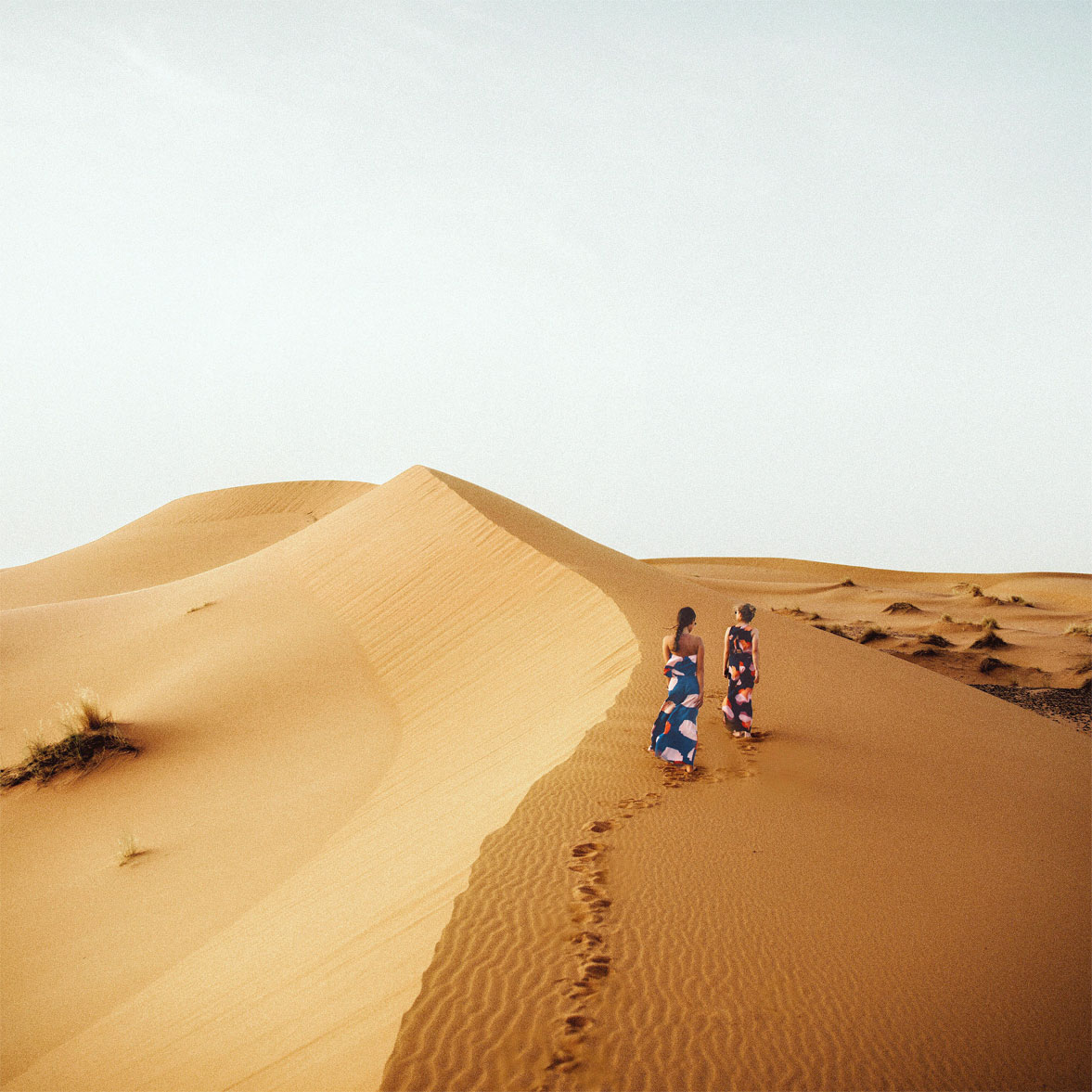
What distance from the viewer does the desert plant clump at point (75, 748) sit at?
872cm

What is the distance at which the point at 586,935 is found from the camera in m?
3.60

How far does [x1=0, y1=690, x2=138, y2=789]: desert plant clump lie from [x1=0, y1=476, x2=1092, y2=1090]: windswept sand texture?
292mm

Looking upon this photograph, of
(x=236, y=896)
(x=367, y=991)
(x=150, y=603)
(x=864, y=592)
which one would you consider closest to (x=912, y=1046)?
(x=367, y=991)

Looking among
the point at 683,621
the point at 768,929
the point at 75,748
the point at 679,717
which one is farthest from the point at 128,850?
the point at 768,929

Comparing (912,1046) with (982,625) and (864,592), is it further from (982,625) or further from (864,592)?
(864,592)

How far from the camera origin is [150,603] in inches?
616

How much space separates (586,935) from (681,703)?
110 inches

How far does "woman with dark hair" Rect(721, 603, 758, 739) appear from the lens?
7.10 meters

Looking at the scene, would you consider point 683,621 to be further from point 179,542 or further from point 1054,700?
point 179,542

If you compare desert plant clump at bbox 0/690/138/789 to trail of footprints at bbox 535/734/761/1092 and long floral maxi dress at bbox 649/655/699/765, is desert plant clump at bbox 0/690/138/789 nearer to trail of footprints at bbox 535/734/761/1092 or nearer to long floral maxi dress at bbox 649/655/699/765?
long floral maxi dress at bbox 649/655/699/765

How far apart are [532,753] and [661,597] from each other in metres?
5.80

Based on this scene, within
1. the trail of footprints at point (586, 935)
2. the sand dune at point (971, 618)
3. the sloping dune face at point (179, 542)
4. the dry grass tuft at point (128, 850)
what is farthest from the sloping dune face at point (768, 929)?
the sloping dune face at point (179, 542)

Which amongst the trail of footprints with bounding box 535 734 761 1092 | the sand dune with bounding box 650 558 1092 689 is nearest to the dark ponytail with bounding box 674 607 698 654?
the trail of footprints with bounding box 535 734 761 1092

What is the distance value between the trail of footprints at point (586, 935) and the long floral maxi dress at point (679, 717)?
0.37 m
